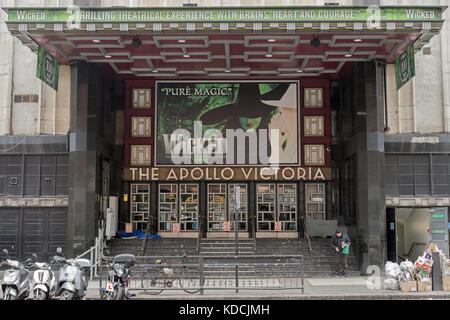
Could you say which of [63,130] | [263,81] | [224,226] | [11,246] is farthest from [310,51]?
[11,246]

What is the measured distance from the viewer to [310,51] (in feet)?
65.8

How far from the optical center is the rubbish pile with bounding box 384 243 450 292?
15.2 m

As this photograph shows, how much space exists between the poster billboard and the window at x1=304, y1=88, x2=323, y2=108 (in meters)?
0.54

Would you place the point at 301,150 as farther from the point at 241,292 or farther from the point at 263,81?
the point at 241,292

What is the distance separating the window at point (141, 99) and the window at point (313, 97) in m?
7.93

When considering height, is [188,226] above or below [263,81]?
below

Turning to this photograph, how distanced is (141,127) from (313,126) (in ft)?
28.6

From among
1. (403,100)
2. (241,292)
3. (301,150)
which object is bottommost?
(241,292)

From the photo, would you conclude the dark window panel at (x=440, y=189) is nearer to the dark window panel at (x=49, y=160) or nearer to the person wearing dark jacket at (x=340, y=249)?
the person wearing dark jacket at (x=340, y=249)

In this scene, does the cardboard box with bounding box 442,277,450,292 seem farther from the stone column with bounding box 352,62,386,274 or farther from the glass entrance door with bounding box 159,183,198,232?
the glass entrance door with bounding box 159,183,198,232

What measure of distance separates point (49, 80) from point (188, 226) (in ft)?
31.3

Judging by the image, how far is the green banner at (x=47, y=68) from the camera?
18.7 m

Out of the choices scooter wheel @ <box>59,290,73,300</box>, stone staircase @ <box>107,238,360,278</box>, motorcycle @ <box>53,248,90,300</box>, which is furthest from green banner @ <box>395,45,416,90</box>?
scooter wheel @ <box>59,290,73,300</box>

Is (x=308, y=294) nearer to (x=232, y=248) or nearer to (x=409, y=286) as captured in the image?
(x=409, y=286)
